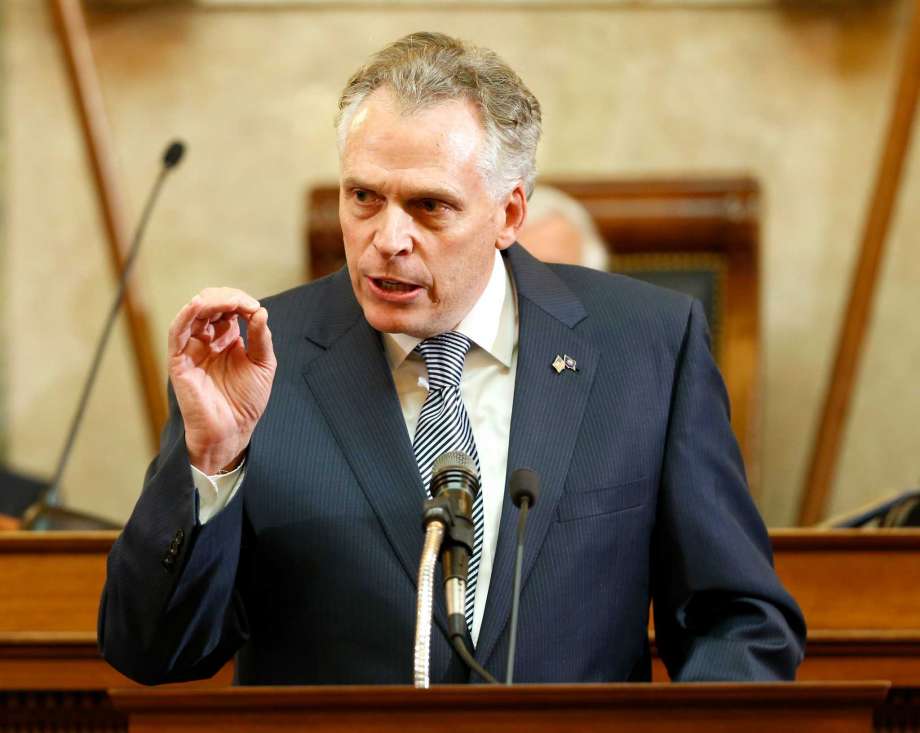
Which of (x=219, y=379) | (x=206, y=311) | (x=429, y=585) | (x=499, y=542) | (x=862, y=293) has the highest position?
(x=206, y=311)

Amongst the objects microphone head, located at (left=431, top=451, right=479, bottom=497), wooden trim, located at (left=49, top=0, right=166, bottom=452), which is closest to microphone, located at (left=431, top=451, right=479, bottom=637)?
microphone head, located at (left=431, top=451, right=479, bottom=497)

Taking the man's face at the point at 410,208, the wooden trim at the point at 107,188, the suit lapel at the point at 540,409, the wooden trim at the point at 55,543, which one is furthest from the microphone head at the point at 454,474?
the wooden trim at the point at 107,188

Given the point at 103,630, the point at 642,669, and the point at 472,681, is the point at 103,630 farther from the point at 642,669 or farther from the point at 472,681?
the point at 642,669

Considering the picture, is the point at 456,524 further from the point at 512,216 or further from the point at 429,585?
the point at 512,216

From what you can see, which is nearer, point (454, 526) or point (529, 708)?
point (529, 708)

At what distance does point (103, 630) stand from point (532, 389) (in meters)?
0.77

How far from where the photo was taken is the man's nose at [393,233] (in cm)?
238

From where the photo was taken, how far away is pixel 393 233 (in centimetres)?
238

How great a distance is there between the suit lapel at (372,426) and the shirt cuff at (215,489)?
0.22 m

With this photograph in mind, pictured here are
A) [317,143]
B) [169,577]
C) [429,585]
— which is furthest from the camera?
[317,143]

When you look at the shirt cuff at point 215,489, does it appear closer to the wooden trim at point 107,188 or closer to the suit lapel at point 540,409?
the suit lapel at point 540,409

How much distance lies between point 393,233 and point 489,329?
1.03ft

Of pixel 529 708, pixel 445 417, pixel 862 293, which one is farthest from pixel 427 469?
pixel 862 293

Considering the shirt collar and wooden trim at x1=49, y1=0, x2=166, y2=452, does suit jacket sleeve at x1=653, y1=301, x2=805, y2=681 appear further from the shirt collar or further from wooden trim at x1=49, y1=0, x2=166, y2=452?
wooden trim at x1=49, y1=0, x2=166, y2=452
